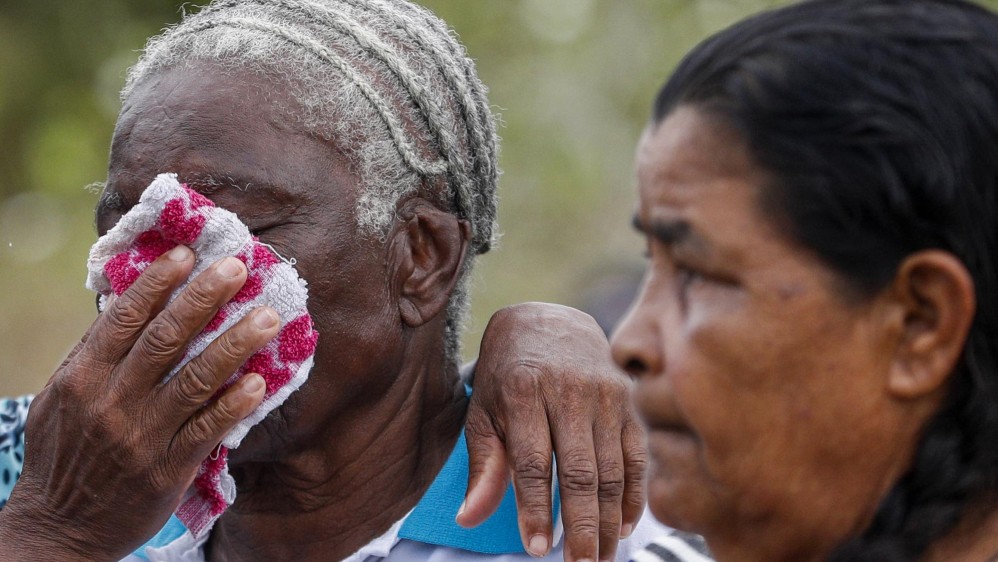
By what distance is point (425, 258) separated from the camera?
2.96 meters

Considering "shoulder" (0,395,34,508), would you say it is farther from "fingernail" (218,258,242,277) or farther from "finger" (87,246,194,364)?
"fingernail" (218,258,242,277)

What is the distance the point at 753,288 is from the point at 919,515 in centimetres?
37

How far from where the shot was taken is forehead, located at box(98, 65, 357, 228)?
2.67 m

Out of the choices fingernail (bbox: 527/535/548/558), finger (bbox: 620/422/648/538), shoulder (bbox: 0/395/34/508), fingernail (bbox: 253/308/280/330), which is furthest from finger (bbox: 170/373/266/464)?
shoulder (bbox: 0/395/34/508)

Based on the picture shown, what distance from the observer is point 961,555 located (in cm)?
162

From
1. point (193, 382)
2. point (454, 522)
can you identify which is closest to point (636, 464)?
point (454, 522)

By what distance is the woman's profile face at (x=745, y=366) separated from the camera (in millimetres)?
1569

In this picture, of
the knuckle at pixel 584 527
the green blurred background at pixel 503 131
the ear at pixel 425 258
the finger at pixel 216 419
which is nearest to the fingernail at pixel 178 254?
the finger at pixel 216 419

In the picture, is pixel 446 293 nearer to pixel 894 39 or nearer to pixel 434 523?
pixel 434 523

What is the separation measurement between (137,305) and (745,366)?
54.2 inches

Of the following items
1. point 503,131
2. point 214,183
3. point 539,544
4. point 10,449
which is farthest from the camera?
point 503,131

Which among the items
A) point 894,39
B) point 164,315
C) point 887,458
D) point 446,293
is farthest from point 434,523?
point 894,39

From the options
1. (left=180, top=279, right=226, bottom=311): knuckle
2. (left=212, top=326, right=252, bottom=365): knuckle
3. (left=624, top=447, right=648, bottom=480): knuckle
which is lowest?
(left=624, top=447, right=648, bottom=480): knuckle

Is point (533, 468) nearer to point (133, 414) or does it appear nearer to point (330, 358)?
point (330, 358)
